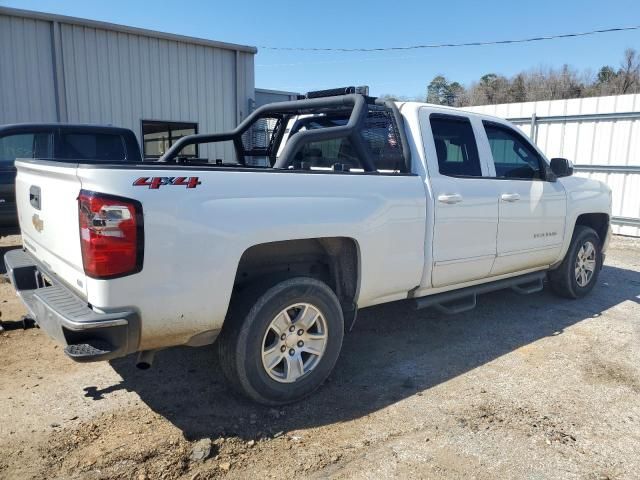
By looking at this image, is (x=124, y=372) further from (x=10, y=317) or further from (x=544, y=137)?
(x=544, y=137)

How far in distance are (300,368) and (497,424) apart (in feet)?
4.26

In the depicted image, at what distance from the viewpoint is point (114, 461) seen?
272 cm

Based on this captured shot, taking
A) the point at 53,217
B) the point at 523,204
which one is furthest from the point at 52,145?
the point at 523,204

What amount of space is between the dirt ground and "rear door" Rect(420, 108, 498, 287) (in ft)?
2.56

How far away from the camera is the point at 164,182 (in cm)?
260

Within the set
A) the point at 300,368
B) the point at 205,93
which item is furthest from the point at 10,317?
the point at 205,93

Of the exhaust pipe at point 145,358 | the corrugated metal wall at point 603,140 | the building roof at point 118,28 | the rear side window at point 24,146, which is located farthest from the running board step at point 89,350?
the corrugated metal wall at point 603,140

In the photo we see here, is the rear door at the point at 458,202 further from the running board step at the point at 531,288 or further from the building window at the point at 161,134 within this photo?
the building window at the point at 161,134

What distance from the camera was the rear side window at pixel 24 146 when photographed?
712 centimetres

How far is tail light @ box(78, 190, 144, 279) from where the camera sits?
2.48 m

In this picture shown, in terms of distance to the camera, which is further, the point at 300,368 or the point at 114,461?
the point at 300,368

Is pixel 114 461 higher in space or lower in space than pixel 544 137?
lower

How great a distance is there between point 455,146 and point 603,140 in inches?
335

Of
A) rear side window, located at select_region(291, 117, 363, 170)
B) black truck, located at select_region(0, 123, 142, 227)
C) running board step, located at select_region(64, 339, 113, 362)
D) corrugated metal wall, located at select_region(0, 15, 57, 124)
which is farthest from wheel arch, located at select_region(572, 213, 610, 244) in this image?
corrugated metal wall, located at select_region(0, 15, 57, 124)
